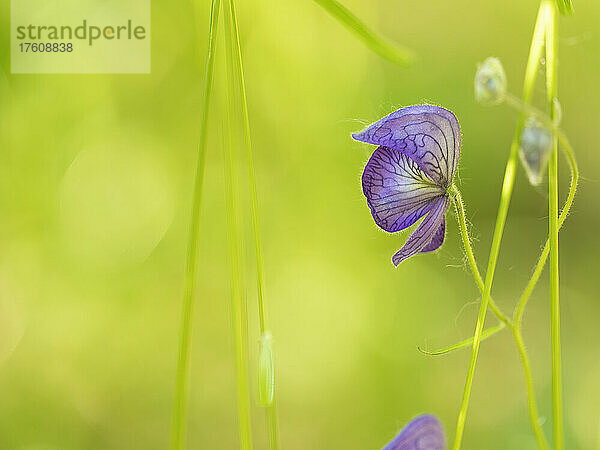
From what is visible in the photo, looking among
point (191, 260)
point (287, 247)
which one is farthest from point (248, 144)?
point (287, 247)

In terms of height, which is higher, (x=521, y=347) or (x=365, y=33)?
(x=365, y=33)

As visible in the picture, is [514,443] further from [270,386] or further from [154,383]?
[270,386]

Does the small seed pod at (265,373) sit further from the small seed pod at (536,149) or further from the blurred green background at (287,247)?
the blurred green background at (287,247)

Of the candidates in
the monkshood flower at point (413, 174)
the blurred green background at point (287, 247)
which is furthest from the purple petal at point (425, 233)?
the blurred green background at point (287, 247)

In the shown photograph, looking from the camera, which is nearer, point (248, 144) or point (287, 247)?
point (248, 144)

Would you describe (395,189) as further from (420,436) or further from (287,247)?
(287,247)

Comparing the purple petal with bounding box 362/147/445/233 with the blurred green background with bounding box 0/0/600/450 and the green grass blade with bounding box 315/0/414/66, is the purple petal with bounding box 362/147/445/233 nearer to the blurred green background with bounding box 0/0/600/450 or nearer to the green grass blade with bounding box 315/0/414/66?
the green grass blade with bounding box 315/0/414/66

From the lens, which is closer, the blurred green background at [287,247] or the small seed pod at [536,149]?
the small seed pod at [536,149]
